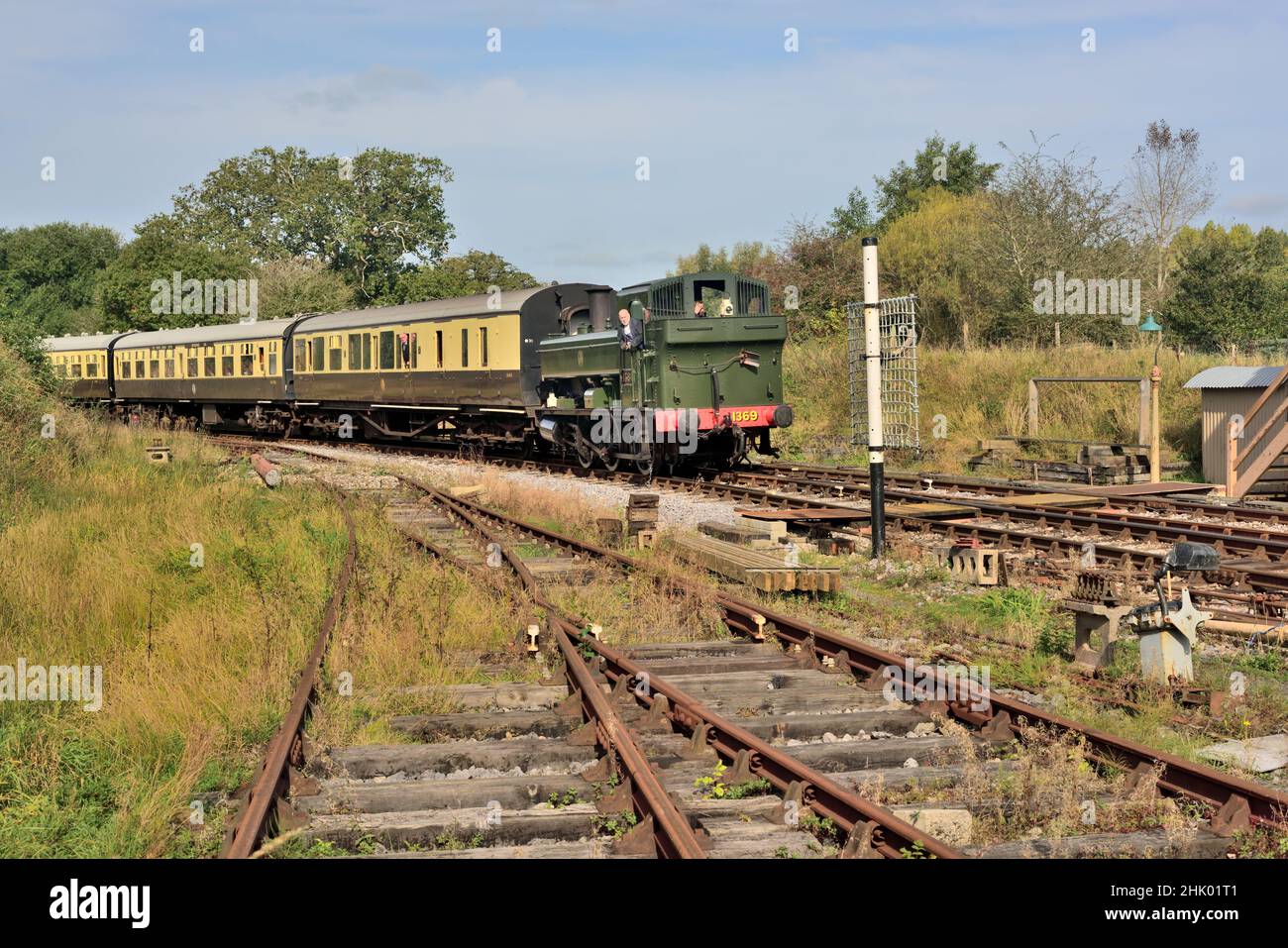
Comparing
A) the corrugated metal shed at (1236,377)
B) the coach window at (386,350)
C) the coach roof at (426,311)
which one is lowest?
the corrugated metal shed at (1236,377)

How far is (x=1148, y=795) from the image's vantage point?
17.3 ft

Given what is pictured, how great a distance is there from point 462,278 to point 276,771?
5761cm

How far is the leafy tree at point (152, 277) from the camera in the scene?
178 ft

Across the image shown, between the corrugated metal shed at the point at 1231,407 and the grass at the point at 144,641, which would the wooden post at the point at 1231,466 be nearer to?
the corrugated metal shed at the point at 1231,407

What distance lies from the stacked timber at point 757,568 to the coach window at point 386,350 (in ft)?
52.0

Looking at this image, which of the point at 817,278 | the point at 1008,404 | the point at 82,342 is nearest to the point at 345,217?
the point at 82,342

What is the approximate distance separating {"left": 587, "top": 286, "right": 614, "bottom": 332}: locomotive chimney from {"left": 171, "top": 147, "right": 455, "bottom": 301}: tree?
166 ft

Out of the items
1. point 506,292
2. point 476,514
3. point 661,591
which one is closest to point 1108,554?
point 661,591

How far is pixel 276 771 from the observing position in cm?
538

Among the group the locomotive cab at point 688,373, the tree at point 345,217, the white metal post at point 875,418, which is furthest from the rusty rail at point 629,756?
the tree at point 345,217

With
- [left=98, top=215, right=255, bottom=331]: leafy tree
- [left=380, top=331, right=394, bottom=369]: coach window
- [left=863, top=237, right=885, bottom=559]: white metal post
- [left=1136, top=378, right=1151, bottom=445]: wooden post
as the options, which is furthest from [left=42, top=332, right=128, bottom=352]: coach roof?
[left=863, top=237, right=885, bottom=559]: white metal post
